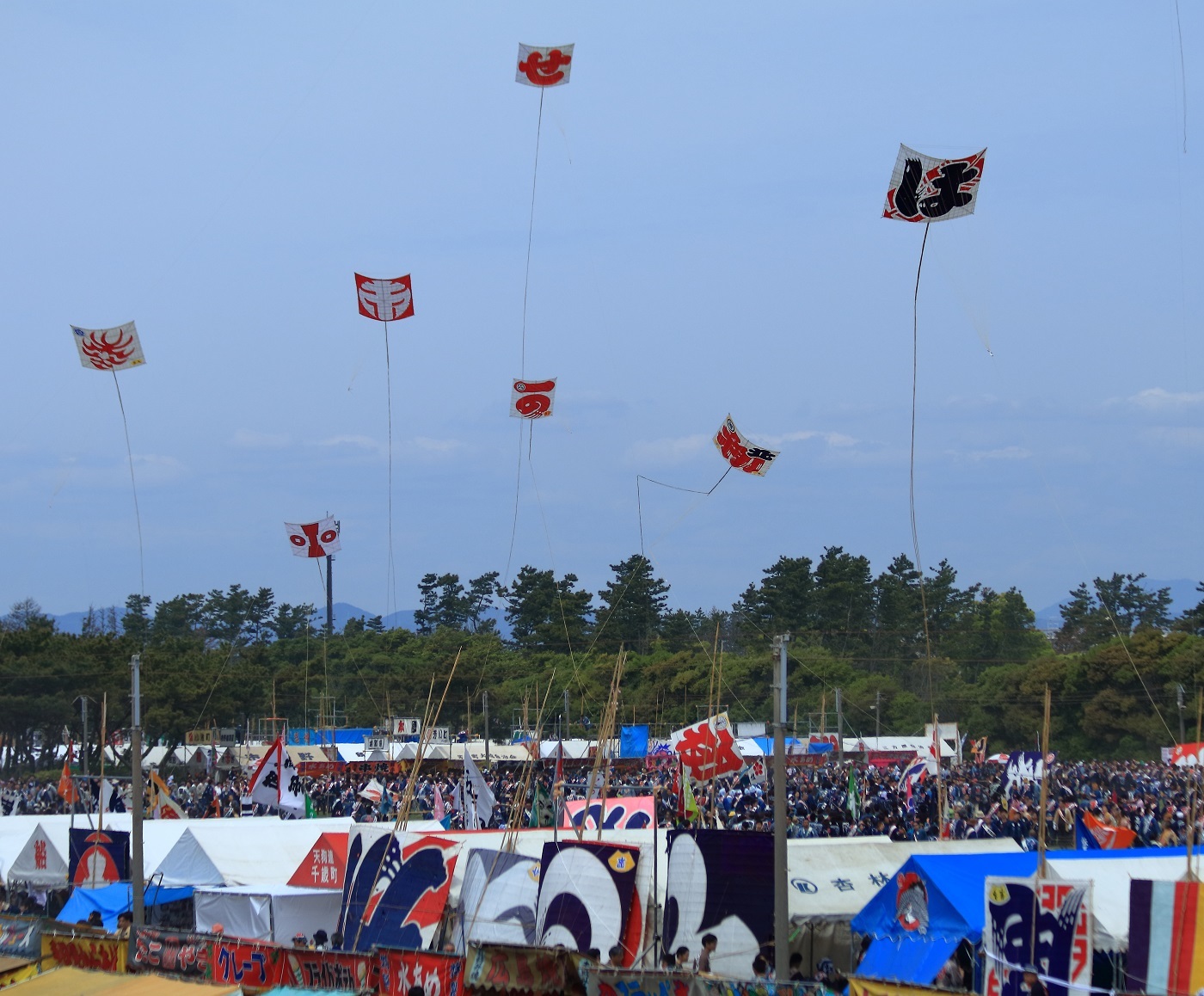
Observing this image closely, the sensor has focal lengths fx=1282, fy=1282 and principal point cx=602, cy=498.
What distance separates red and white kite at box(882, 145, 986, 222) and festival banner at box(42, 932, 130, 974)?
1378cm

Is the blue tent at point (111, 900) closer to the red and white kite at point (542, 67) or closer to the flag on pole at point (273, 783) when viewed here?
the flag on pole at point (273, 783)

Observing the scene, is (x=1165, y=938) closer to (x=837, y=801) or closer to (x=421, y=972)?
(x=421, y=972)

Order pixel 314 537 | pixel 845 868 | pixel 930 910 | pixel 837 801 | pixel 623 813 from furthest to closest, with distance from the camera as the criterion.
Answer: pixel 314 537, pixel 837 801, pixel 623 813, pixel 845 868, pixel 930 910

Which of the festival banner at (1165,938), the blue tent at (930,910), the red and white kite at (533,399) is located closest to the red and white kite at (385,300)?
the red and white kite at (533,399)

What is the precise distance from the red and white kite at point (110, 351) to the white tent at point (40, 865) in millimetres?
11329

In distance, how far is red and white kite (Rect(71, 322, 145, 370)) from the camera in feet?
93.4

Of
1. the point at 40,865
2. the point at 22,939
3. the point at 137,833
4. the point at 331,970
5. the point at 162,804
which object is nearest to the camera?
the point at 331,970

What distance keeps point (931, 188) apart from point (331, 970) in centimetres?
1322

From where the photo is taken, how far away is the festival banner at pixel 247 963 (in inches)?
484

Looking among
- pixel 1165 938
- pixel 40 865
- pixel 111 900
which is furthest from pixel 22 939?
pixel 1165 938

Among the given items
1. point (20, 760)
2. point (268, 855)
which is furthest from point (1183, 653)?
point (20, 760)

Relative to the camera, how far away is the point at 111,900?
18297mm

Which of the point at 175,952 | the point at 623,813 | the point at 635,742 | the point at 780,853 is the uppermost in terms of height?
the point at 780,853

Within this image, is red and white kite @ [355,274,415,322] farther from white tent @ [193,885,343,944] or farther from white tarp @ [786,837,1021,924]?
white tarp @ [786,837,1021,924]
